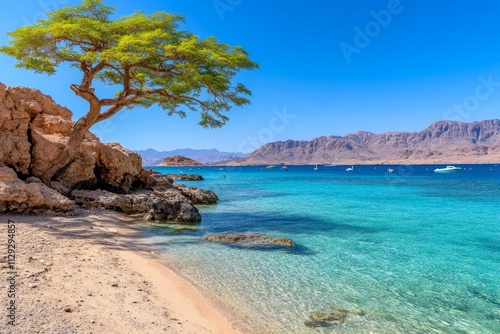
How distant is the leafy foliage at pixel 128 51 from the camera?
14355mm

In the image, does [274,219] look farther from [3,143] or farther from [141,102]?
[3,143]

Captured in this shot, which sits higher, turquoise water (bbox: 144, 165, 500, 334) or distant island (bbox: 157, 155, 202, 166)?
distant island (bbox: 157, 155, 202, 166)

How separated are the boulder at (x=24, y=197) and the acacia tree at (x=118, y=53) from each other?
10.3 feet

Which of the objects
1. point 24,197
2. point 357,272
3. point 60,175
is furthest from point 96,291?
point 60,175

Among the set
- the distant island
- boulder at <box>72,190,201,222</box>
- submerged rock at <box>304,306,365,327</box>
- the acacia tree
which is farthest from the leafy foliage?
the distant island

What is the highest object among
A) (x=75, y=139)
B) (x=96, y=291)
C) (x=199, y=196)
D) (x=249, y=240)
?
(x=75, y=139)

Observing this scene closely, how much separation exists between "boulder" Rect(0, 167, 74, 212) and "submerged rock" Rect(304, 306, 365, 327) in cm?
1101

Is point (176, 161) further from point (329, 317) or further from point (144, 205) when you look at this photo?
point (329, 317)

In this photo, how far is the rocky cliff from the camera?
40.0ft

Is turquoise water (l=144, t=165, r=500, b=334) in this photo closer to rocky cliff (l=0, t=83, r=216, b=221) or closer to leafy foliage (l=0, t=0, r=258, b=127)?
rocky cliff (l=0, t=83, r=216, b=221)

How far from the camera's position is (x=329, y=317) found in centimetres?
595

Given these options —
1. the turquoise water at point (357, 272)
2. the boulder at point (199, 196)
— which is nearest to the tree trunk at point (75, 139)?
the turquoise water at point (357, 272)

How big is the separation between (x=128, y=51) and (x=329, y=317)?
13.4 meters

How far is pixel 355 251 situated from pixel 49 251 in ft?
29.5
